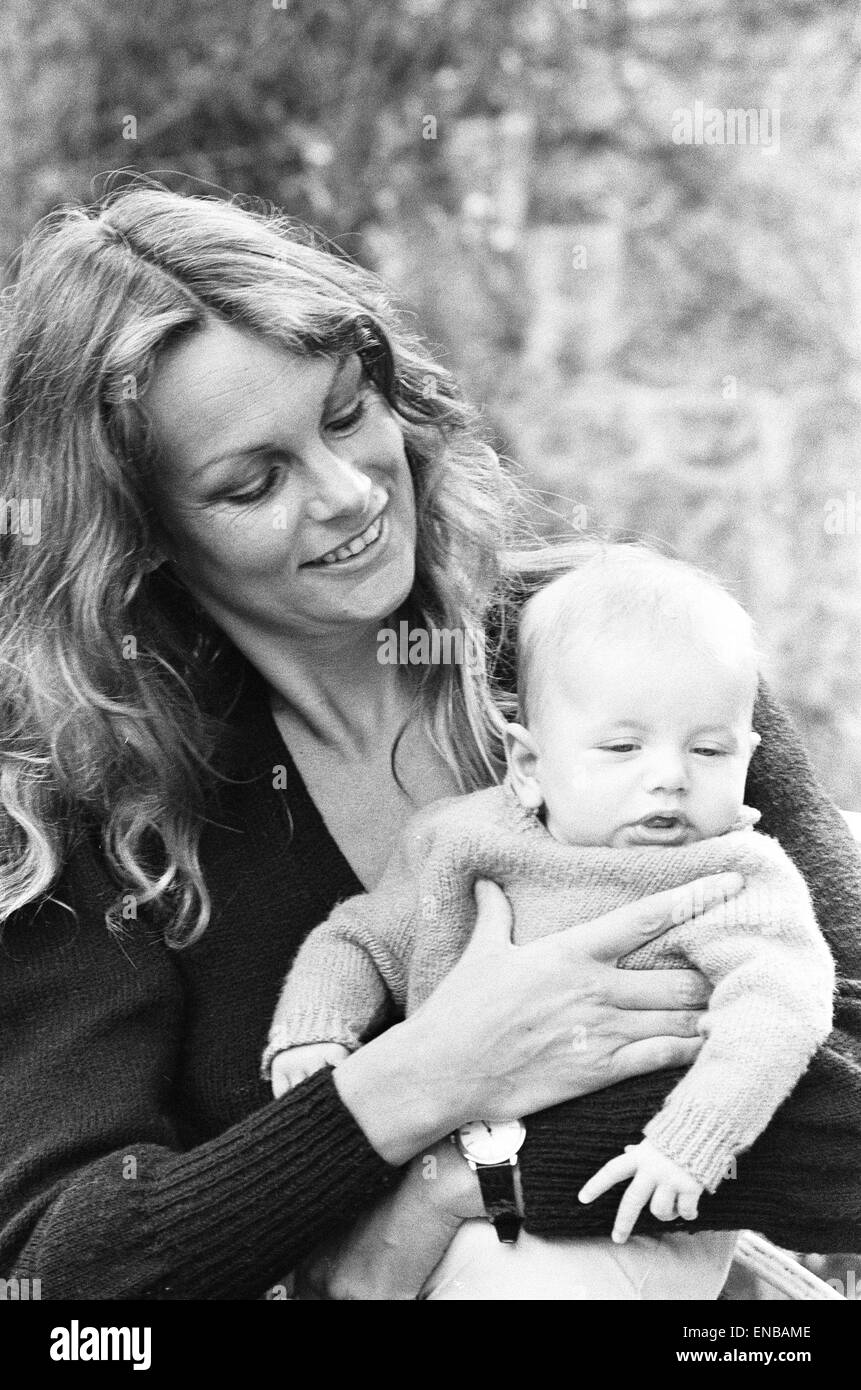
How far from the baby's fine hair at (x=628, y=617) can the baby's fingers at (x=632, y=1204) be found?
1.70ft

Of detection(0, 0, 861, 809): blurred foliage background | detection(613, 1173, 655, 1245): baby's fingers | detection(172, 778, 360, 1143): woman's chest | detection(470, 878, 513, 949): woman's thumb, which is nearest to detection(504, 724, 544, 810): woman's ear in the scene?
detection(470, 878, 513, 949): woman's thumb

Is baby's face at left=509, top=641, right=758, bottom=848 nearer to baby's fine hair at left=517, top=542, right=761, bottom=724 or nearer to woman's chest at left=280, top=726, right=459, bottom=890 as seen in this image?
baby's fine hair at left=517, top=542, right=761, bottom=724

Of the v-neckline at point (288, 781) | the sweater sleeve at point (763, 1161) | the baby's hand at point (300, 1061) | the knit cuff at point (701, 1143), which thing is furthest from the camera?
the v-neckline at point (288, 781)

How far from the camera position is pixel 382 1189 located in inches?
72.9

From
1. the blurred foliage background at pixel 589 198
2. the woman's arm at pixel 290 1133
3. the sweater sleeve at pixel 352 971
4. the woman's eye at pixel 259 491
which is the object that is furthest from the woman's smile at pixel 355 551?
the blurred foliage background at pixel 589 198

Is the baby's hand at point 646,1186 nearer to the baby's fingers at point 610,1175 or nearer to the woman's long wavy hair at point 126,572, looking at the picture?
the baby's fingers at point 610,1175

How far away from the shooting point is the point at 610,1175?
1.73 metres

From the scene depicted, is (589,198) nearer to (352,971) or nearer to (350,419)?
(350,419)

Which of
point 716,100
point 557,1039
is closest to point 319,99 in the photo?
point 716,100

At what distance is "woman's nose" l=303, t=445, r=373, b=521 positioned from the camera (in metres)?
2.03

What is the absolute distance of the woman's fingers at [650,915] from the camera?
177 centimetres

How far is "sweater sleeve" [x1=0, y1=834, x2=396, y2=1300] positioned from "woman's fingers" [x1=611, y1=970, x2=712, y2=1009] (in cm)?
32
